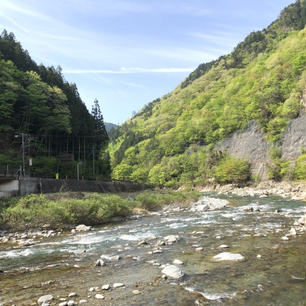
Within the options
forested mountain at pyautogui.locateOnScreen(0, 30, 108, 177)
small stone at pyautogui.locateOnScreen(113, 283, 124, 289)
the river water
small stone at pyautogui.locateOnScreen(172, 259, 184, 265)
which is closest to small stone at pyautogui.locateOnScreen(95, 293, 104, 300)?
the river water

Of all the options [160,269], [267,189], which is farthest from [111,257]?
[267,189]

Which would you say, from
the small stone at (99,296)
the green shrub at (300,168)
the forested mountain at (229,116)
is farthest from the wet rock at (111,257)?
the forested mountain at (229,116)

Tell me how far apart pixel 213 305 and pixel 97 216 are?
1513 centimetres

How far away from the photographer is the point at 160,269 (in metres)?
8.93

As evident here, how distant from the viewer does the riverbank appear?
4359 cm

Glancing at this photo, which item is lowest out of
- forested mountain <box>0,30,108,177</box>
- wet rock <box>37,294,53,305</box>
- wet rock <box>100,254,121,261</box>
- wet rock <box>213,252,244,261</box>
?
wet rock <box>100,254,121,261</box>

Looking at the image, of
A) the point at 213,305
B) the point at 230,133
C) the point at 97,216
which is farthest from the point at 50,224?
the point at 230,133

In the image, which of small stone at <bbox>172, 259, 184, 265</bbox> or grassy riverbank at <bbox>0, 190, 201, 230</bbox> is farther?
grassy riverbank at <bbox>0, 190, 201, 230</bbox>

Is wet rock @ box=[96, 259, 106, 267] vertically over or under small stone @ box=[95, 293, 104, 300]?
under

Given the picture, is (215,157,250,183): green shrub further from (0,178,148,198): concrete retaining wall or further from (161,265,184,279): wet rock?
(161,265,184,279): wet rock

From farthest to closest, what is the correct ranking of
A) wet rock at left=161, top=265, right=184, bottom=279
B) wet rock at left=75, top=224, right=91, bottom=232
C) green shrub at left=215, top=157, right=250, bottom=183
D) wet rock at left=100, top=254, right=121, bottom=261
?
green shrub at left=215, top=157, right=250, bottom=183 < wet rock at left=75, top=224, right=91, bottom=232 < wet rock at left=100, top=254, right=121, bottom=261 < wet rock at left=161, top=265, right=184, bottom=279

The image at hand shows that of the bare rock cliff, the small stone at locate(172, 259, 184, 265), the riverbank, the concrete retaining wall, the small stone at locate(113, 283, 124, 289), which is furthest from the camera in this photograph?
the bare rock cliff

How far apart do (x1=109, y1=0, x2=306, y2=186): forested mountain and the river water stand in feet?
149

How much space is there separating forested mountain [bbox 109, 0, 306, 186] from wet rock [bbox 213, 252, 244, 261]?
47.1 meters
